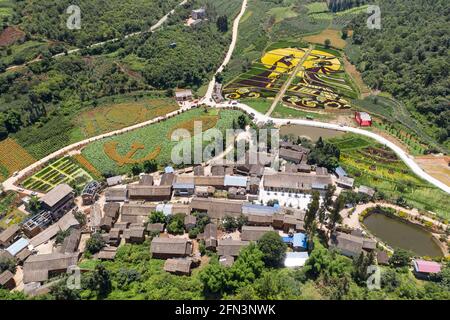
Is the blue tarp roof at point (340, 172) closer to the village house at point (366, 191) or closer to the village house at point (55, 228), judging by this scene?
the village house at point (366, 191)

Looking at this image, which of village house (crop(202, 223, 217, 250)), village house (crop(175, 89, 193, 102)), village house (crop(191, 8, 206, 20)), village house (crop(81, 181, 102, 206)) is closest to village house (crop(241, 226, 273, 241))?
village house (crop(202, 223, 217, 250))

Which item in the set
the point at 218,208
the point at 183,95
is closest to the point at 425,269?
the point at 218,208

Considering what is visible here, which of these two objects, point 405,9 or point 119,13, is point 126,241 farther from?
point 405,9

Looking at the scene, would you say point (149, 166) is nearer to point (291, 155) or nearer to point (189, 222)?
point (189, 222)

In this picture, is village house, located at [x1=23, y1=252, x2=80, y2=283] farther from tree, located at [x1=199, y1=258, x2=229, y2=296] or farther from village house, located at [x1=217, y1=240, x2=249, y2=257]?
village house, located at [x1=217, y1=240, x2=249, y2=257]

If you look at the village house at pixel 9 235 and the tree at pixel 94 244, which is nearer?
the tree at pixel 94 244

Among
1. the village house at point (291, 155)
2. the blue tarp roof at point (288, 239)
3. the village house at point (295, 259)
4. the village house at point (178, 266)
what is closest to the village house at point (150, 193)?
the village house at point (178, 266)

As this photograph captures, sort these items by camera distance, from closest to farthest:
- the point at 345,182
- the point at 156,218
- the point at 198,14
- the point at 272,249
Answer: the point at 272,249
the point at 156,218
the point at 345,182
the point at 198,14

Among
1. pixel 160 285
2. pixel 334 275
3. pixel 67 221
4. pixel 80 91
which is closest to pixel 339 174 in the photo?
pixel 334 275
